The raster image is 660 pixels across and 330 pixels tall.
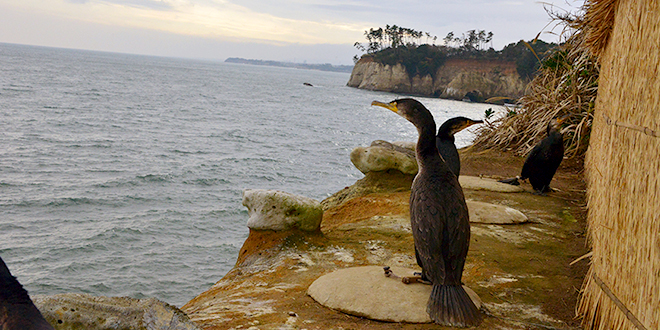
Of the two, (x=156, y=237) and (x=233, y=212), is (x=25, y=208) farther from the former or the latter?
(x=233, y=212)

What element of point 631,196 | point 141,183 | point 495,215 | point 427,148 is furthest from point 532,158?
point 141,183

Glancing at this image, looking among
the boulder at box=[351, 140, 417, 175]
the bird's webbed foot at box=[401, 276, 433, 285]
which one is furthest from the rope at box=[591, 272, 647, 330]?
the boulder at box=[351, 140, 417, 175]

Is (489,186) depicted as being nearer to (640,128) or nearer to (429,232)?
(429,232)

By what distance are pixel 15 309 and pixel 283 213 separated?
12.9ft

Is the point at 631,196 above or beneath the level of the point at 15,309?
above

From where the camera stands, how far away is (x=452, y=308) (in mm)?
3328

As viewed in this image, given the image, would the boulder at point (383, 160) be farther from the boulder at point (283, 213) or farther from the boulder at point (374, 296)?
the boulder at point (374, 296)

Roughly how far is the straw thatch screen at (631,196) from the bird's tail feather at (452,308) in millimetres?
931

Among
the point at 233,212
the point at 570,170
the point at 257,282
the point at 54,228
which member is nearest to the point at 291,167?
the point at 233,212

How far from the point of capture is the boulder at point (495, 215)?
20.2ft

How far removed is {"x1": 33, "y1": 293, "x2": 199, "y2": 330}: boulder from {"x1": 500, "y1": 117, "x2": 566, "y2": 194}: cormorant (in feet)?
20.9

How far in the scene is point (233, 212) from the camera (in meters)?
15.7

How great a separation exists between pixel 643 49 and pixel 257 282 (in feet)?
13.0

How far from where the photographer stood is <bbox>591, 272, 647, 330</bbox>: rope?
2723mm
